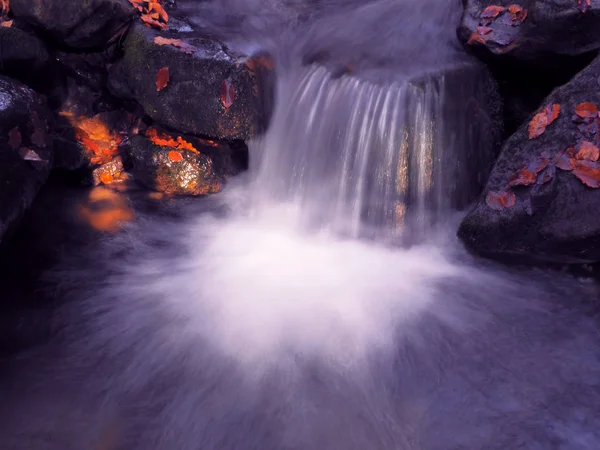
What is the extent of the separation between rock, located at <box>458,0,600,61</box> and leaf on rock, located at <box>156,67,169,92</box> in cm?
328

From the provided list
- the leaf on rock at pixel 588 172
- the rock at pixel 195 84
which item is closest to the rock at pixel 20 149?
the rock at pixel 195 84

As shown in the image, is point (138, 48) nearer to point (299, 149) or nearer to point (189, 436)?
point (299, 149)

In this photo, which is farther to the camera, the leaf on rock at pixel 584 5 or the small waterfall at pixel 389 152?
the small waterfall at pixel 389 152

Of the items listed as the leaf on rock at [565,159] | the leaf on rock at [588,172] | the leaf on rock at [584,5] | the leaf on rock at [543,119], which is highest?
the leaf on rock at [584,5]

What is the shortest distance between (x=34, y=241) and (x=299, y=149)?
282 centimetres

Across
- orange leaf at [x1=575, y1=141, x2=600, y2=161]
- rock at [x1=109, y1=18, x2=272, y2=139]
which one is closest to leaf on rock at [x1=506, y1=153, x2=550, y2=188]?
orange leaf at [x1=575, y1=141, x2=600, y2=161]

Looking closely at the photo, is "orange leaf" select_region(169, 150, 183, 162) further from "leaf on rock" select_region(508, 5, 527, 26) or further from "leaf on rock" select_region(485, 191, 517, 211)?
"leaf on rock" select_region(508, 5, 527, 26)

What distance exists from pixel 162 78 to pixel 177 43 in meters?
0.42

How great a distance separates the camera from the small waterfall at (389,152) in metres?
4.65

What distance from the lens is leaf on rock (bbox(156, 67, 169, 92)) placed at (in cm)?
498

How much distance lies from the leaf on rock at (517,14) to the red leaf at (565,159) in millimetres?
1506

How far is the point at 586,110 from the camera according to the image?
4.07 meters

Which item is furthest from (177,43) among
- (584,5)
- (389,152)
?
(584,5)

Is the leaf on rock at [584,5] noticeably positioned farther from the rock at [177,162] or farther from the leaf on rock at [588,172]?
the rock at [177,162]
